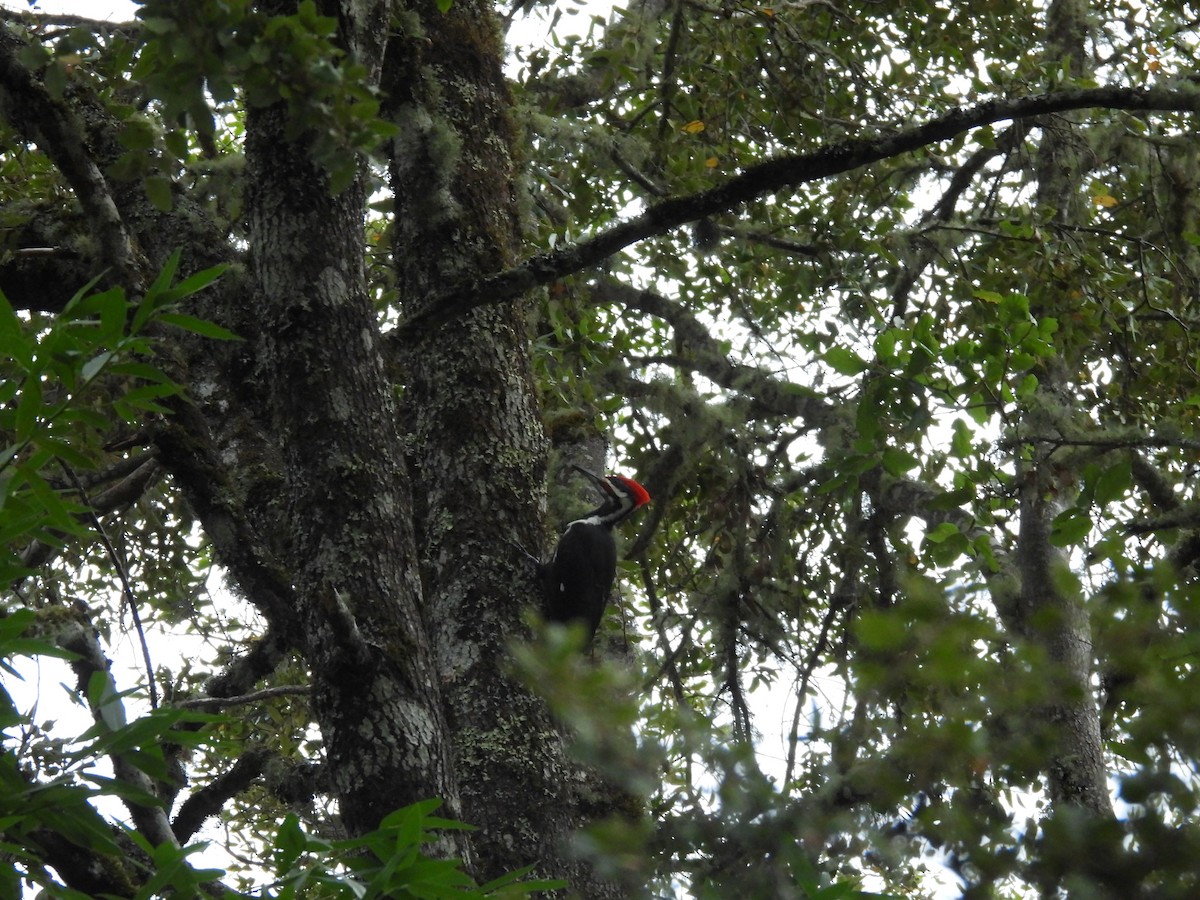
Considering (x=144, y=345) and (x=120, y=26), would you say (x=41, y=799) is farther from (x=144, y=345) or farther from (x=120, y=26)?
(x=120, y=26)

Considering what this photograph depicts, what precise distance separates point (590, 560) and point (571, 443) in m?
0.76

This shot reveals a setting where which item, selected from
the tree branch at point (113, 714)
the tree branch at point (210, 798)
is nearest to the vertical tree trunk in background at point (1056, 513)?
the tree branch at point (113, 714)

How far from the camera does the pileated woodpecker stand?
10.6ft

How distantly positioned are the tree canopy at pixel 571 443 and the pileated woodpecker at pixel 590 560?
0.14 metres

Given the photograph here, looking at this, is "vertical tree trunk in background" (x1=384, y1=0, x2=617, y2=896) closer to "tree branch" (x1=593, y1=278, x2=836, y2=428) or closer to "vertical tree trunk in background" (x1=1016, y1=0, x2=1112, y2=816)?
"vertical tree trunk in background" (x1=1016, y1=0, x2=1112, y2=816)

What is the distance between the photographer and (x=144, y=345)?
200 centimetres

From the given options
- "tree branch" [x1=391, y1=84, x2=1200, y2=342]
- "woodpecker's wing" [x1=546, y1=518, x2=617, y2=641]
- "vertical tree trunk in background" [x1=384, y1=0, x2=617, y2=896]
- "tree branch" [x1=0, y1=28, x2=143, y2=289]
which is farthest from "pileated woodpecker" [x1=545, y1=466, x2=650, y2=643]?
"tree branch" [x1=0, y1=28, x2=143, y2=289]

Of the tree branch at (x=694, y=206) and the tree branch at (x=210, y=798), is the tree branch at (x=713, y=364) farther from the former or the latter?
the tree branch at (x=210, y=798)

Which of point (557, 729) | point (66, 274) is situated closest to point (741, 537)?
point (557, 729)

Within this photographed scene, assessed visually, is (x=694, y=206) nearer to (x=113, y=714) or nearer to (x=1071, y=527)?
(x=1071, y=527)

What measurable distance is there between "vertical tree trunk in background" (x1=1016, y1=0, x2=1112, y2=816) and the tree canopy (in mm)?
21

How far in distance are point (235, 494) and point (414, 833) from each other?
110cm

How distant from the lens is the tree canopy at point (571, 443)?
121 centimetres

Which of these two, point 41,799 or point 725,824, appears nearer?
point 725,824
